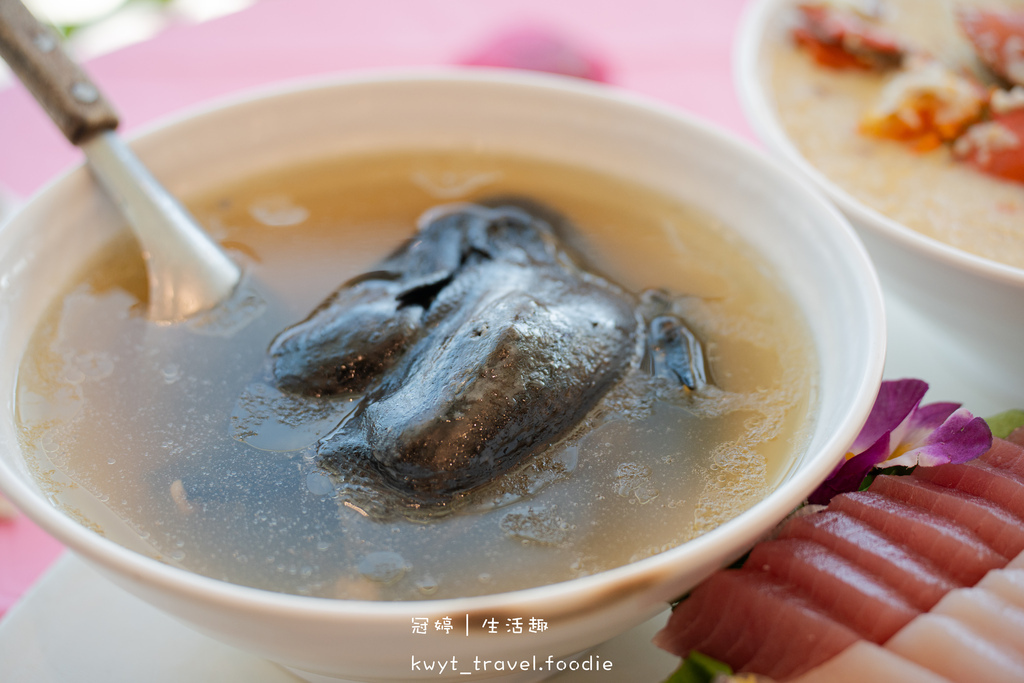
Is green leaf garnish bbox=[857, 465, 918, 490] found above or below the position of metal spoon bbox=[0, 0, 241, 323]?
below

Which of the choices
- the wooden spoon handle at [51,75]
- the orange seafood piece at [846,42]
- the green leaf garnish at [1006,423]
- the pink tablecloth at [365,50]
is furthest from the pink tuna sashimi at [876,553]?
the pink tablecloth at [365,50]

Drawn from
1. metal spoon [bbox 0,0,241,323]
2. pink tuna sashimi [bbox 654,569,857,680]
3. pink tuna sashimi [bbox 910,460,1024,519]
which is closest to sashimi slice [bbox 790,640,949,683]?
pink tuna sashimi [bbox 654,569,857,680]

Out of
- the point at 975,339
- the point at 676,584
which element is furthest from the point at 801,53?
the point at 676,584

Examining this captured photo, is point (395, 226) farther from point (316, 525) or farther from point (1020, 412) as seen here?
point (1020, 412)

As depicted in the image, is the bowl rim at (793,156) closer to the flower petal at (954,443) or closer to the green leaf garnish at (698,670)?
the flower petal at (954,443)

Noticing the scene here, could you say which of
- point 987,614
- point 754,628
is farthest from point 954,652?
point 754,628

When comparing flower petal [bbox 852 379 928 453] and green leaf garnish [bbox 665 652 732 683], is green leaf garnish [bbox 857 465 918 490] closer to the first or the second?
flower petal [bbox 852 379 928 453]
